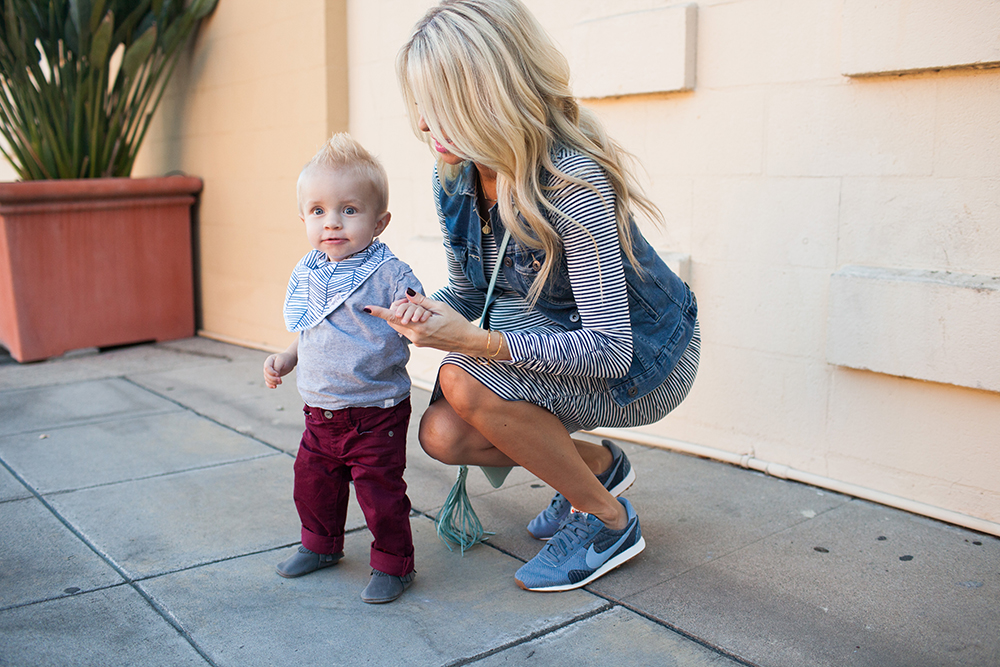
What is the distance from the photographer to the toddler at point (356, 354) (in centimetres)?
218

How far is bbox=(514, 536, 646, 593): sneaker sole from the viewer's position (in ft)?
7.43

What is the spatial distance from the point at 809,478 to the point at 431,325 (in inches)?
65.9

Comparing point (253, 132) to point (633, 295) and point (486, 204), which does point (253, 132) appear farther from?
point (633, 295)

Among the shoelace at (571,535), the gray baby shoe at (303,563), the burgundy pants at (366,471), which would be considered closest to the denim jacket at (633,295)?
the shoelace at (571,535)

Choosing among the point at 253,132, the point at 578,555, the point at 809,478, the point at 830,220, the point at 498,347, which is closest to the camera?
the point at 498,347

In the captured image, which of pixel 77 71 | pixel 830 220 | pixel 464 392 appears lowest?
pixel 464 392

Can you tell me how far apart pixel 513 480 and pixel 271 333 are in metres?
2.91

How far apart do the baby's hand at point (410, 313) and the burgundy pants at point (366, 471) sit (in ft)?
1.14

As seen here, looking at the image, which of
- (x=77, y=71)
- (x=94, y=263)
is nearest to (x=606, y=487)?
(x=94, y=263)

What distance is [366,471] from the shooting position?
7.20 feet

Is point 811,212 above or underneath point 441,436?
above

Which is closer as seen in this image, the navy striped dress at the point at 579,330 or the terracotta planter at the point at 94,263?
the navy striped dress at the point at 579,330

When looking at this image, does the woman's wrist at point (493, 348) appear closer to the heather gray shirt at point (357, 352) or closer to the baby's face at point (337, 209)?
the heather gray shirt at point (357, 352)

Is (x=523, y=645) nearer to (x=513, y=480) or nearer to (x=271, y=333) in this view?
(x=513, y=480)
